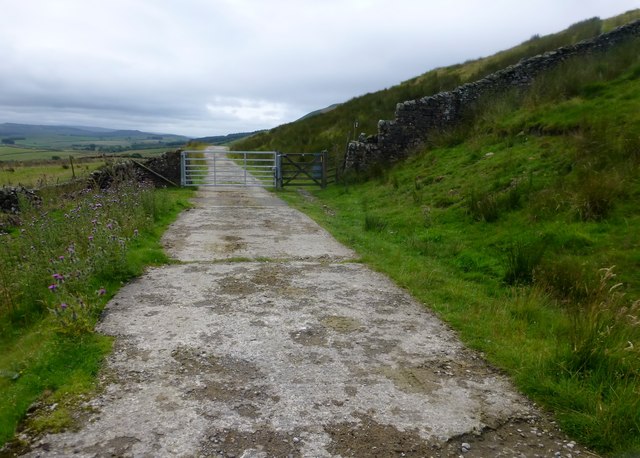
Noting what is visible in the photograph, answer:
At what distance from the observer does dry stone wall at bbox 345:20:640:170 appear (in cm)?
1548

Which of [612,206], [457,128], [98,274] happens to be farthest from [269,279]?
[457,128]

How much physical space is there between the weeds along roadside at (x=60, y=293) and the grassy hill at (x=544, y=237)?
356 centimetres

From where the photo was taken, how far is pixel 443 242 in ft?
26.2

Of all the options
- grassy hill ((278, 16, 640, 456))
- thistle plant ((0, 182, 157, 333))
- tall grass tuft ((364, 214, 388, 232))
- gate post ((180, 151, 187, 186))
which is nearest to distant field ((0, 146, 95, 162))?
gate post ((180, 151, 187, 186))

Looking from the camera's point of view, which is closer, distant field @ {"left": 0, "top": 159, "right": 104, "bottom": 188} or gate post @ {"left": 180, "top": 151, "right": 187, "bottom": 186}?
distant field @ {"left": 0, "top": 159, "right": 104, "bottom": 188}

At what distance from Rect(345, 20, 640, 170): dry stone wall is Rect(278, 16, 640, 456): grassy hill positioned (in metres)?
1.55

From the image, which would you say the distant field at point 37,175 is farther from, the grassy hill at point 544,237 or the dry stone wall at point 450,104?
the dry stone wall at point 450,104

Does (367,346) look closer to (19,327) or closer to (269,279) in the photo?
(269,279)

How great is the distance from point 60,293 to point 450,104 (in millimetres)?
14644

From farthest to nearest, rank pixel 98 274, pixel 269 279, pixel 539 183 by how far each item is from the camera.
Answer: pixel 539 183
pixel 269 279
pixel 98 274

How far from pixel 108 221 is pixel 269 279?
3324mm

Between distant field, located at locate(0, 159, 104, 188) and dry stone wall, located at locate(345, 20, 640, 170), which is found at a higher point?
dry stone wall, located at locate(345, 20, 640, 170)

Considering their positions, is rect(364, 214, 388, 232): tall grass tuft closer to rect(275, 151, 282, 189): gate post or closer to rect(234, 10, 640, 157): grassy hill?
rect(234, 10, 640, 157): grassy hill

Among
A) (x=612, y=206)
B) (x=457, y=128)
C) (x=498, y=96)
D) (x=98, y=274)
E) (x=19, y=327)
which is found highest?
(x=498, y=96)
